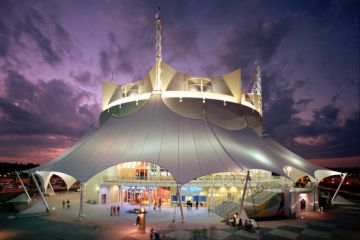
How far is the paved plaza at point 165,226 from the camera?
1431 cm

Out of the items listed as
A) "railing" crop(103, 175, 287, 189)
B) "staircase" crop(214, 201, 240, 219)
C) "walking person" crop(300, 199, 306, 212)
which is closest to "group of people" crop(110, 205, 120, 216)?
"railing" crop(103, 175, 287, 189)

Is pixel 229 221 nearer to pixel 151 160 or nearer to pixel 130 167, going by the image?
pixel 151 160

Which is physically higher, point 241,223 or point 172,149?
point 172,149

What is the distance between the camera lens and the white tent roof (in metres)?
16.5

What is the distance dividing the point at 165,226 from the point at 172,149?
14.4 ft

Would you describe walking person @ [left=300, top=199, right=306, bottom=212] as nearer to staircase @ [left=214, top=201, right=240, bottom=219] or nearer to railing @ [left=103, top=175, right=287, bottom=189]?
railing @ [left=103, top=175, right=287, bottom=189]

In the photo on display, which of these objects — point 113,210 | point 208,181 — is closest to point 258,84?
point 208,181

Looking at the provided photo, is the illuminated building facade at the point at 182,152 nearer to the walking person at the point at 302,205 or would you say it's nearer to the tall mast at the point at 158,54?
the tall mast at the point at 158,54

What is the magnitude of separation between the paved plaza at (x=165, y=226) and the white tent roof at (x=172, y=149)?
2.77 meters

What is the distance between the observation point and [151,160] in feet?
54.5

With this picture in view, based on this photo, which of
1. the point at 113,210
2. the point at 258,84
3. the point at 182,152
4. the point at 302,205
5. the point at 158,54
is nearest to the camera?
the point at 182,152

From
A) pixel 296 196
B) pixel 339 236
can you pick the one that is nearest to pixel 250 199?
pixel 296 196

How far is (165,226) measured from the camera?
1631 cm

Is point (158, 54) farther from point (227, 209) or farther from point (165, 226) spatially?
point (165, 226)
